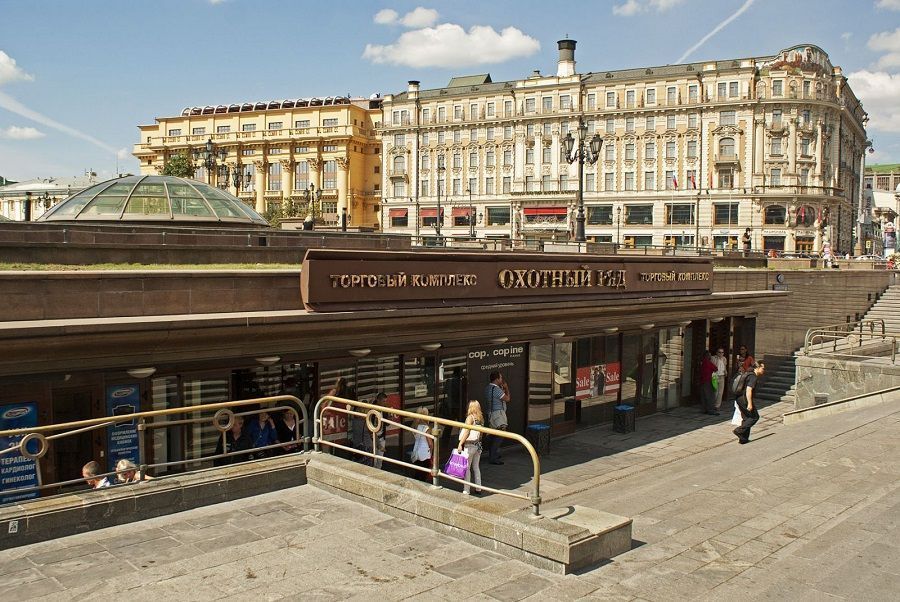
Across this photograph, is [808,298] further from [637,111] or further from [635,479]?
[637,111]

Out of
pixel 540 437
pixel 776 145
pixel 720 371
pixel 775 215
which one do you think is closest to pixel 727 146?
pixel 776 145

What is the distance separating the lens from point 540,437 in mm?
16469

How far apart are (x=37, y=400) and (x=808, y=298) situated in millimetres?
29415

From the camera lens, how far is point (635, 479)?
43.5ft

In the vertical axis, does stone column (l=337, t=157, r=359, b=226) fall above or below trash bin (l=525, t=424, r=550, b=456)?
above

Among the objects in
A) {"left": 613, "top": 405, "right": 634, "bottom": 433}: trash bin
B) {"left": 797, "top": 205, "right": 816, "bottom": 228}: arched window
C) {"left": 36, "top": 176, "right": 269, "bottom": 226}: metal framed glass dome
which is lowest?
{"left": 613, "top": 405, "right": 634, "bottom": 433}: trash bin

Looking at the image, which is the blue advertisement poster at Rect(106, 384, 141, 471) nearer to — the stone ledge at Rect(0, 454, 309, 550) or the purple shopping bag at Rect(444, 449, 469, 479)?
the stone ledge at Rect(0, 454, 309, 550)

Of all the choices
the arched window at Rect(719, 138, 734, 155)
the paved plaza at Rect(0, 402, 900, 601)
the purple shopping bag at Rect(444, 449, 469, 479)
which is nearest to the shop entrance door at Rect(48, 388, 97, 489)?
the paved plaza at Rect(0, 402, 900, 601)

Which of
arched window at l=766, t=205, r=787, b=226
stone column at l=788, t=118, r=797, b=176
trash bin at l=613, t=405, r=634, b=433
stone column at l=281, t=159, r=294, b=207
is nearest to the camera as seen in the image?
trash bin at l=613, t=405, r=634, b=433

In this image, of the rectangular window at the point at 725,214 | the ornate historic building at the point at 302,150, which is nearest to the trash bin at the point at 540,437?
the rectangular window at the point at 725,214

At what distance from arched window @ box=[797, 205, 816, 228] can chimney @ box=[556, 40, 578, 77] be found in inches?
1033

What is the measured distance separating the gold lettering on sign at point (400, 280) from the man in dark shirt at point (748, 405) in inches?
217

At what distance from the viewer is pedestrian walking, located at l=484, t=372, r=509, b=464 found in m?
15.3

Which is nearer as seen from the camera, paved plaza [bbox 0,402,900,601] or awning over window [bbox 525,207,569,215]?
paved plaza [bbox 0,402,900,601]
